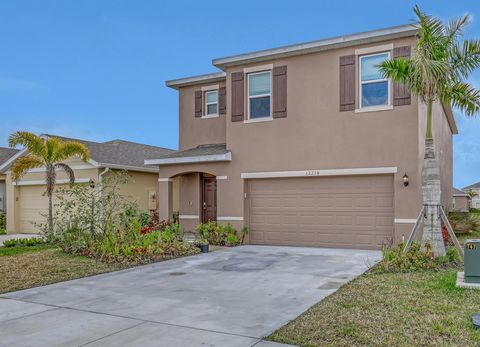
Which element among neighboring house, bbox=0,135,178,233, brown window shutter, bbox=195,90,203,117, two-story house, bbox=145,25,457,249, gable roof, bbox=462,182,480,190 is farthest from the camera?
gable roof, bbox=462,182,480,190

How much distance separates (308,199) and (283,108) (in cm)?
296

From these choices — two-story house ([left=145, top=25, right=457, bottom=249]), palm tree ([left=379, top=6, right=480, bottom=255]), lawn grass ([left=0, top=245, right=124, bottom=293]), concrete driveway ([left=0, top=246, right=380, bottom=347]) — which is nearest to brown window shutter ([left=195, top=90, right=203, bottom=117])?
two-story house ([left=145, top=25, right=457, bottom=249])

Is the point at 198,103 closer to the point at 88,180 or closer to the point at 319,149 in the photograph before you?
the point at 88,180

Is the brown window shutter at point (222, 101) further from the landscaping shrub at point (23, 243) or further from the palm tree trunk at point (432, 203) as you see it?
the palm tree trunk at point (432, 203)

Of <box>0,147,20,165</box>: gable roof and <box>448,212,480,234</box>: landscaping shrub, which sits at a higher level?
<box>0,147,20,165</box>: gable roof

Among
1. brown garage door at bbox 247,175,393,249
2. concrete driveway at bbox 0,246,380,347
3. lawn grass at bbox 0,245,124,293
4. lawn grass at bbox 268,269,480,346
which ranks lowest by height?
lawn grass at bbox 0,245,124,293

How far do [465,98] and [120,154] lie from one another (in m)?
14.1

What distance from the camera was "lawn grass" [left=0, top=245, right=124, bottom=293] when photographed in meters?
8.42

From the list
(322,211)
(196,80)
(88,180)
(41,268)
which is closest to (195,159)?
(196,80)

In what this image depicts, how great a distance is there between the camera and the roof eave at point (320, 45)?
38.4 feet

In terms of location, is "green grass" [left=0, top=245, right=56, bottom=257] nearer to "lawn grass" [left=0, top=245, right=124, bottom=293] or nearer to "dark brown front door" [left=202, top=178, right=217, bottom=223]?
"lawn grass" [left=0, top=245, right=124, bottom=293]

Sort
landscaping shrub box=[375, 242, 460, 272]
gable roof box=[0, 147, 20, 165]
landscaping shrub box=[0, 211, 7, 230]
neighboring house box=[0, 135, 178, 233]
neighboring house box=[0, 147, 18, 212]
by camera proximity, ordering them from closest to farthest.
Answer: landscaping shrub box=[375, 242, 460, 272] < neighboring house box=[0, 135, 178, 233] < landscaping shrub box=[0, 211, 7, 230] < neighboring house box=[0, 147, 18, 212] < gable roof box=[0, 147, 20, 165]

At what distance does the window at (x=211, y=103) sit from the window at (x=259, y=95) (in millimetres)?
2688

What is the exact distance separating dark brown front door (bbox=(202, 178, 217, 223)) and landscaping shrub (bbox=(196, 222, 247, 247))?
2066 mm
